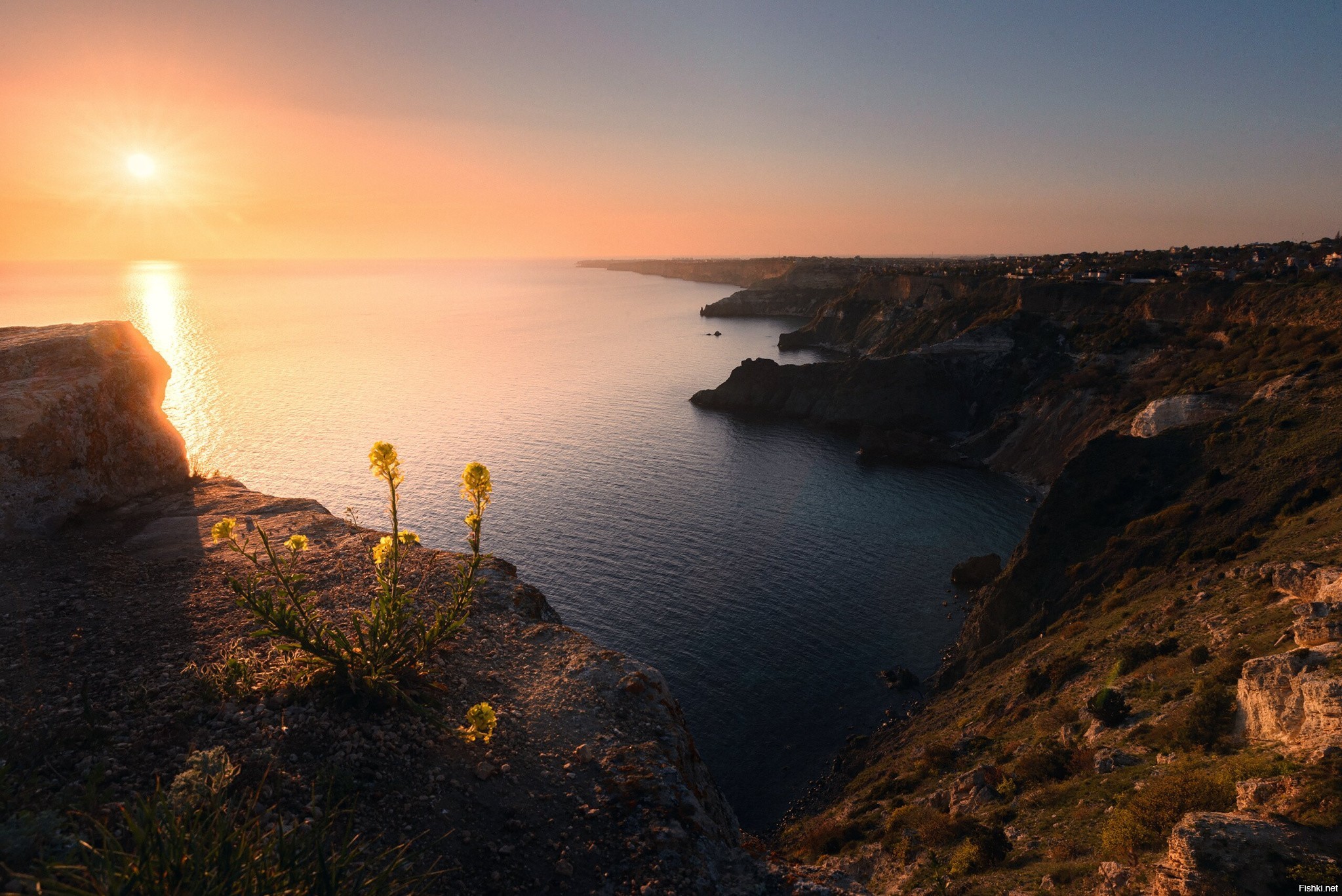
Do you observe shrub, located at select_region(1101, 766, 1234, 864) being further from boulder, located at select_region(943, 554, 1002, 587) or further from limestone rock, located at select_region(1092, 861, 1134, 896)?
boulder, located at select_region(943, 554, 1002, 587)

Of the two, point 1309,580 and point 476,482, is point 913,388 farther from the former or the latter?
point 476,482

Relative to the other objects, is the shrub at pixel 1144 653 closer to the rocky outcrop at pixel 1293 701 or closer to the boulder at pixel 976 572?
the rocky outcrop at pixel 1293 701

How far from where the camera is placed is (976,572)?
4600 cm

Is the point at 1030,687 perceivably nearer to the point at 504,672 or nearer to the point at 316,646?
the point at 504,672

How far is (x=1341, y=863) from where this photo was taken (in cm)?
1015

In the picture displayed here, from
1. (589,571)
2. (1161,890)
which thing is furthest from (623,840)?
(589,571)

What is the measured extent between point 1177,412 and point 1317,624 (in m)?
39.0

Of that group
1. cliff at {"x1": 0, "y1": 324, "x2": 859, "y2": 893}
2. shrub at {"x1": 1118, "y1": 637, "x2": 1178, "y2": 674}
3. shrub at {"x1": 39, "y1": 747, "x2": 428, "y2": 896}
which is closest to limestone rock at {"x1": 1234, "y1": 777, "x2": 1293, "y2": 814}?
cliff at {"x1": 0, "y1": 324, "x2": 859, "y2": 893}

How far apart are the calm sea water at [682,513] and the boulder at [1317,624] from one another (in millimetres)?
19013

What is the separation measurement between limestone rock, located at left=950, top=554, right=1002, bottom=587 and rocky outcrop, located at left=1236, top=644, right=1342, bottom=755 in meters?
30.0

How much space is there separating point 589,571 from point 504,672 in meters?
29.8

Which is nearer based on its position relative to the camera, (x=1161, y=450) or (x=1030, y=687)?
(x=1030, y=687)

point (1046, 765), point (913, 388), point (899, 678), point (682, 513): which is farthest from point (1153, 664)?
point (913, 388)

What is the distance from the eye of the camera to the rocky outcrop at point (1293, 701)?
1370cm
